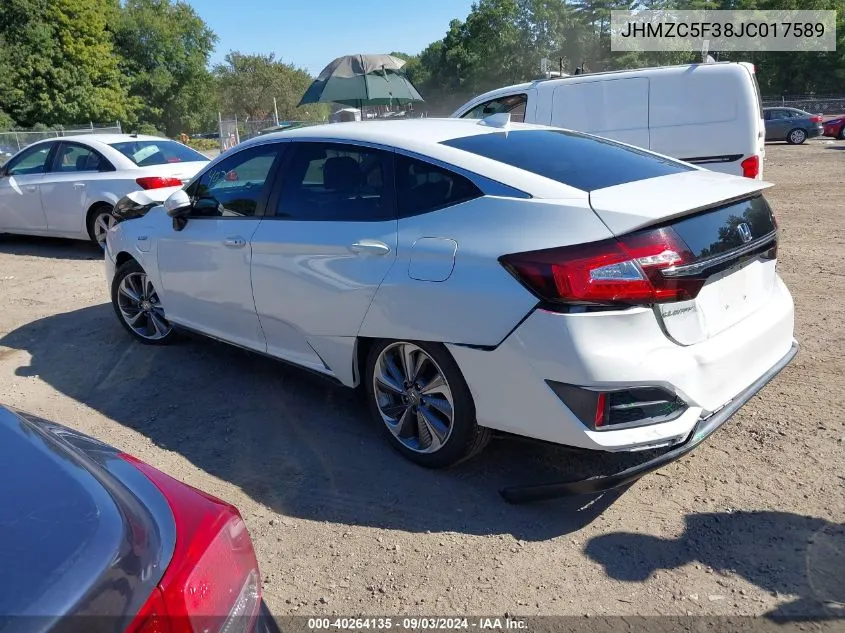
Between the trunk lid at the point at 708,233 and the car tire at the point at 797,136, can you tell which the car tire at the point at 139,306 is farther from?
the car tire at the point at 797,136

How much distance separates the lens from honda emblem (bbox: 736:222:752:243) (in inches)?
118

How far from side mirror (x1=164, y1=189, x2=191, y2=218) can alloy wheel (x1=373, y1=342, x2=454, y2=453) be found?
6.22 feet

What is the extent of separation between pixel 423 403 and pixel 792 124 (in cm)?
2741

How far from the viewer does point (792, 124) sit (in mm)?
25781

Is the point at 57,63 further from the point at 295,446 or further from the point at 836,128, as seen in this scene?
the point at 295,446

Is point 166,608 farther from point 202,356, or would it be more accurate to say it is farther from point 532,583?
point 202,356

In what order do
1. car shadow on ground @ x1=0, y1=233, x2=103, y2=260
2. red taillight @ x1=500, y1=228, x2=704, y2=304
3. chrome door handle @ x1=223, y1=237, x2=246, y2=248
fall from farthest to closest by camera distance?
car shadow on ground @ x1=0, y1=233, x2=103, y2=260 < chrome door handle @ x1=223, y1=237, x2=246, y2=248 < red taillight @ x1=500, y1=228, x2=704, y2=304

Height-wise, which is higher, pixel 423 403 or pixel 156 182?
pixel 156 182

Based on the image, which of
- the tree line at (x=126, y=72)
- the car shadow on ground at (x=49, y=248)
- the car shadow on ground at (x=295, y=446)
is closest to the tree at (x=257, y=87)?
the tree line at (x=126, y=72)

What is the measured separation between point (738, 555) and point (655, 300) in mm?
1044

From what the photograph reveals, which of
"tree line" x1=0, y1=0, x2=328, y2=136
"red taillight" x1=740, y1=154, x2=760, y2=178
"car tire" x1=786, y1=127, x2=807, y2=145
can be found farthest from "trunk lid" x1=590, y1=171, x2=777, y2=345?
"tree line" x1=0, y1=0, x2=328, y2=136

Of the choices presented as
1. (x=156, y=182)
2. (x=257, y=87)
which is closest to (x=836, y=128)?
(x=156, y=182)

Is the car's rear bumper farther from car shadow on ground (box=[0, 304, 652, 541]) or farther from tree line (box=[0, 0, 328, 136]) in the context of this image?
tree line (box=[0, 0, 328, 136])

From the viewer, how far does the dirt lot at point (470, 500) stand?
101 inches
